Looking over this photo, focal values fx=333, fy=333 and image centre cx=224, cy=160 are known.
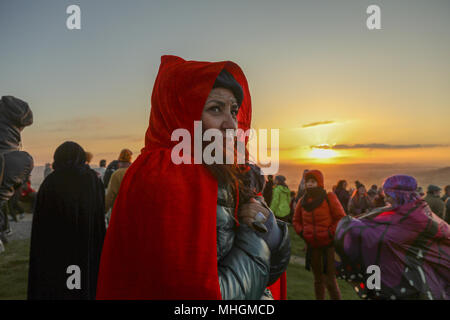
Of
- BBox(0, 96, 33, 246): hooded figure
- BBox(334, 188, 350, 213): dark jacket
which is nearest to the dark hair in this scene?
BBox(0, 96, 33, 246): hooded figure

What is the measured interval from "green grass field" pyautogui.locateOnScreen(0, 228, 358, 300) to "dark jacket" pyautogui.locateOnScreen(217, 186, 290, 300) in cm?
486

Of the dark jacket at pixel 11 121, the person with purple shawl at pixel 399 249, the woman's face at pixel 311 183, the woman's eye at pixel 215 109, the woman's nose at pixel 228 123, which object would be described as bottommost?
the person with purple shawl at pixel 399 249

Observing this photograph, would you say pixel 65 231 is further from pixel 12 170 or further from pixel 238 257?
pixel 238 257

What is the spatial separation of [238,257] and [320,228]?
4.49m

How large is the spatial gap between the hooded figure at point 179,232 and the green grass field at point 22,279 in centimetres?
492

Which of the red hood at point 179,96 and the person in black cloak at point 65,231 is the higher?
the red hood at point 179,96

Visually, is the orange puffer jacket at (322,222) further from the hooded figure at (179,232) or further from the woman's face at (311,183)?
the hooded figure at (179,232)

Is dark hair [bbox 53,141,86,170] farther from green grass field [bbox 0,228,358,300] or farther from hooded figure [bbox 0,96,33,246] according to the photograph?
green grass field [bbox 0,228,358,300]

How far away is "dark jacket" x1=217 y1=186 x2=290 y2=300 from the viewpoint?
1.39 m

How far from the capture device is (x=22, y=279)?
21.0ft

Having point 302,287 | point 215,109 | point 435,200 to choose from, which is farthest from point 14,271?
point 435,200

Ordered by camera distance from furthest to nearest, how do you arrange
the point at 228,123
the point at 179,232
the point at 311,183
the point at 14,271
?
the point at 14,271 → the point at 311,183 → the point at 228,123 → the point at 179,232

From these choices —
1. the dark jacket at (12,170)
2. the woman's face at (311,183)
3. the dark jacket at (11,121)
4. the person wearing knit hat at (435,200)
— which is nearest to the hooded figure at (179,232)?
the dark jacket at (12,170)

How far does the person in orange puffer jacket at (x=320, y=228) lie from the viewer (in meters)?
5.41
